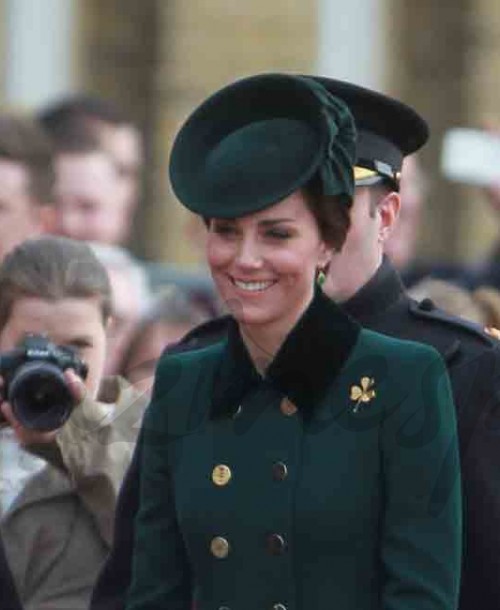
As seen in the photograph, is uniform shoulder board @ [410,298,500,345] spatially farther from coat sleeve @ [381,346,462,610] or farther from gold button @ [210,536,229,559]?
gold button @ [210,536,229,559]

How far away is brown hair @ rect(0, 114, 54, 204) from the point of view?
27.6ft

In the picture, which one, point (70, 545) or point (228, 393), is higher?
point (228, 393)

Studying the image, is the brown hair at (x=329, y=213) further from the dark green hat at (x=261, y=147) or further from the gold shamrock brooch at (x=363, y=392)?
the gold shamrock brooch at (x=363, y=392)

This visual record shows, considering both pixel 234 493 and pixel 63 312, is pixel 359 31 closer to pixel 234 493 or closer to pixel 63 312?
pixel 63 312

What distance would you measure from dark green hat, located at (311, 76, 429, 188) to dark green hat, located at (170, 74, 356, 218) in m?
0.29

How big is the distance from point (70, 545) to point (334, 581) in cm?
132

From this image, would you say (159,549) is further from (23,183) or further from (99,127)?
(99,127)

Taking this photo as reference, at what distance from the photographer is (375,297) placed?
212 inches

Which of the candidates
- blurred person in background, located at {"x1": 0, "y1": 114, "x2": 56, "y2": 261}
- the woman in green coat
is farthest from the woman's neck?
blurred person in background, located at {"x1": 0, "y1": 114, "x2": 56, "y2": 261}

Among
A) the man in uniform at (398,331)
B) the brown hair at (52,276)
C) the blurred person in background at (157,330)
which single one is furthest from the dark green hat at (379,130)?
the blurred person in background at (157,330)

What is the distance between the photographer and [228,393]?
5047 mm

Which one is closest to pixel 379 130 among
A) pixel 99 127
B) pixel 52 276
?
pixel 52 276

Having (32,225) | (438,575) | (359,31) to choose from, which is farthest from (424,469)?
(359,31)

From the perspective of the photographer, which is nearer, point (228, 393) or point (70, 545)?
point (228, 393)
